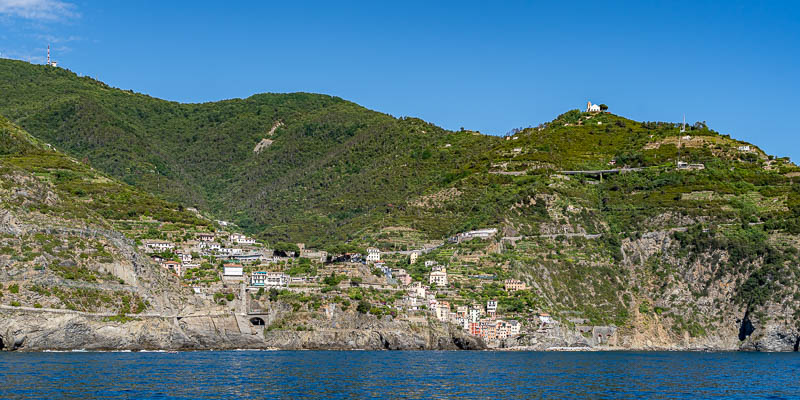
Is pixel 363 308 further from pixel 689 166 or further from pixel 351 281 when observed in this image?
pixel 689 166

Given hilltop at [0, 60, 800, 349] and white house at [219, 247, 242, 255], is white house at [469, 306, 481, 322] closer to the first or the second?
hilltop at [0, 60, 800, 349]

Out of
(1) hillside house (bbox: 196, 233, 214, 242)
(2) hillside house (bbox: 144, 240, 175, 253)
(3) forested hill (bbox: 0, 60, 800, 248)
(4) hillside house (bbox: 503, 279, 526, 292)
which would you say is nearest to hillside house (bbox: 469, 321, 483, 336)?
(4) hillside house (bbox: 503, 279, 526, 292)

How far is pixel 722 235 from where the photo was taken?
135250 mm

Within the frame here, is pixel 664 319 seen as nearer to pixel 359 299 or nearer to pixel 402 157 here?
pixel 359 299

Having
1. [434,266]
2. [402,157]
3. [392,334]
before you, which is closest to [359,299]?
[392,334]

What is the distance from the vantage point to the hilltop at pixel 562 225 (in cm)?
12581

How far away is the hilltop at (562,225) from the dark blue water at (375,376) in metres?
21.8

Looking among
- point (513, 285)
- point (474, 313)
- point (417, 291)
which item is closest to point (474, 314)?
point (474, 313)

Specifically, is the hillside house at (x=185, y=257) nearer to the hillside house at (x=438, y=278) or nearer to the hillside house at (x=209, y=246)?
the hillside house at (x=209, y=246)

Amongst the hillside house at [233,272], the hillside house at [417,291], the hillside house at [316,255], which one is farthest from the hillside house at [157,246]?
the hillside house at [417,291]

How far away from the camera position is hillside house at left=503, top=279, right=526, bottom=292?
414 feet

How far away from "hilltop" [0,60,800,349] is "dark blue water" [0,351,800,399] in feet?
71.7

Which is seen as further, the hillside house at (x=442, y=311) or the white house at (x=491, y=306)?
the white house at (x=491, y=306)

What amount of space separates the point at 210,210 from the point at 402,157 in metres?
36.4
